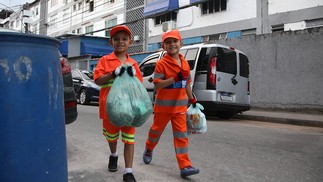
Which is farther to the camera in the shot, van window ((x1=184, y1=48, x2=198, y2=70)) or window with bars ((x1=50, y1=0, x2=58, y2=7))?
window with bars ((x1=50, y1=0, x2=58, y2=7))

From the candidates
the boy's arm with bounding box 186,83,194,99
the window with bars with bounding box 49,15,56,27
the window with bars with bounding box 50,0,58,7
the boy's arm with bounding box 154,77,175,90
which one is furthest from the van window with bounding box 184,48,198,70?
the window with bars with bounding box 50,0,58,7

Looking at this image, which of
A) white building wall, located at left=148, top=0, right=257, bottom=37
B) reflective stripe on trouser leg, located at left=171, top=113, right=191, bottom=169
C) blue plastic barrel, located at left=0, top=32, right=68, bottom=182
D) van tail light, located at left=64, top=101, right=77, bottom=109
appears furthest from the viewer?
white building wall, located at left=148, top=0, right=257, bottom=37

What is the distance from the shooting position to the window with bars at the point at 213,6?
18.6 metres

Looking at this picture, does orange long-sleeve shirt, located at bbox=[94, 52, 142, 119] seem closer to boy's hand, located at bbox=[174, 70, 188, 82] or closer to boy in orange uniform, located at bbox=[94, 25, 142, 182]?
boy in orange uniform, located at bbox=[94, 25, 142, 182]

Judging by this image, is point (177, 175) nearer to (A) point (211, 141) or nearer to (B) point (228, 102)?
(A) point (211, 141)

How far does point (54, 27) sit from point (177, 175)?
39423 mm

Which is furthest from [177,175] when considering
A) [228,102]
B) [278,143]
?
[228,102]

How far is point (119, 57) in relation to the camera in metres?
3.39

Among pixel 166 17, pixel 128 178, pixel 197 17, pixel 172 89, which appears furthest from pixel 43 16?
pixel 128 178

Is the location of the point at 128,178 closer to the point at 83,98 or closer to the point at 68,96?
the point at 68,96

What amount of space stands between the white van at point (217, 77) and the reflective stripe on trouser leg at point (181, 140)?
16.0ft

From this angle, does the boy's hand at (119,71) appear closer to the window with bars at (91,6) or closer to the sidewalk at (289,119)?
the sidewalk at (289,119)

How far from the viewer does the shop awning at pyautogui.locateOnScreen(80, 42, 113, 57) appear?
2684 cm

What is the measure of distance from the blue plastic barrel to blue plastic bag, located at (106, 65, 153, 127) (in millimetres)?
812
